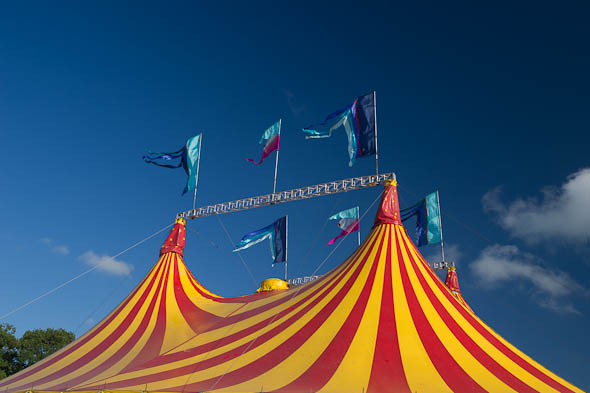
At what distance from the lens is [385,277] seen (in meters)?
5.91

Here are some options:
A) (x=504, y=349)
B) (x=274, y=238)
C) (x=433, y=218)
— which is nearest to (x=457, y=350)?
(x=504, y=349)

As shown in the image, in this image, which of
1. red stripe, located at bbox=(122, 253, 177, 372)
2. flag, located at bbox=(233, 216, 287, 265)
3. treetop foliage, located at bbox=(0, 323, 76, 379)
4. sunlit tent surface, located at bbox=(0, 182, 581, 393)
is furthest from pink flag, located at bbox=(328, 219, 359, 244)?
treetop foliage, located at bbox=(0, 323, 76, 379)

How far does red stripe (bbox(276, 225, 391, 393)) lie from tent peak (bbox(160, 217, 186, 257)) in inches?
234

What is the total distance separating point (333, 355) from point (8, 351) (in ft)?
56.1

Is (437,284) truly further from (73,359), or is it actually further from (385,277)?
(73,359)

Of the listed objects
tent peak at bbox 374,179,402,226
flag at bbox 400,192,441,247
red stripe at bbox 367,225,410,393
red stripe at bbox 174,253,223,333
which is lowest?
red stripe at bbox 367,225,410,393

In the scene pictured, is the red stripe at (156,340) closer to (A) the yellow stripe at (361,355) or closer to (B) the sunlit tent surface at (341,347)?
(B) the sunlit tent surface at (341,347)

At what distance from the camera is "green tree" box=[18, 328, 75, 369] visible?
57.1 ft

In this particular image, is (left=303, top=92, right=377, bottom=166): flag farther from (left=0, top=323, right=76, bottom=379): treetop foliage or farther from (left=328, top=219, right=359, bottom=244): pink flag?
(left=0, top=323, right=76, bottom=379): treetop foliage

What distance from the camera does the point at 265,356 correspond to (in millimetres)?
5434

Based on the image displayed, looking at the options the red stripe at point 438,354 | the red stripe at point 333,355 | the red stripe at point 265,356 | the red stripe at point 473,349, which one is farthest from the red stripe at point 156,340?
the red stripe at point 473,349

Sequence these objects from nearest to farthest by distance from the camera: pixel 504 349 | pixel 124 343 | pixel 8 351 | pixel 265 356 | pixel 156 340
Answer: pixel 504 349
pixel 265 356
pixel 156 340
pixel 124 343
pixel 8 351

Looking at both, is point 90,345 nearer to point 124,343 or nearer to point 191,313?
point 124,343

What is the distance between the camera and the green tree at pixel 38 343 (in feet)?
57.1
